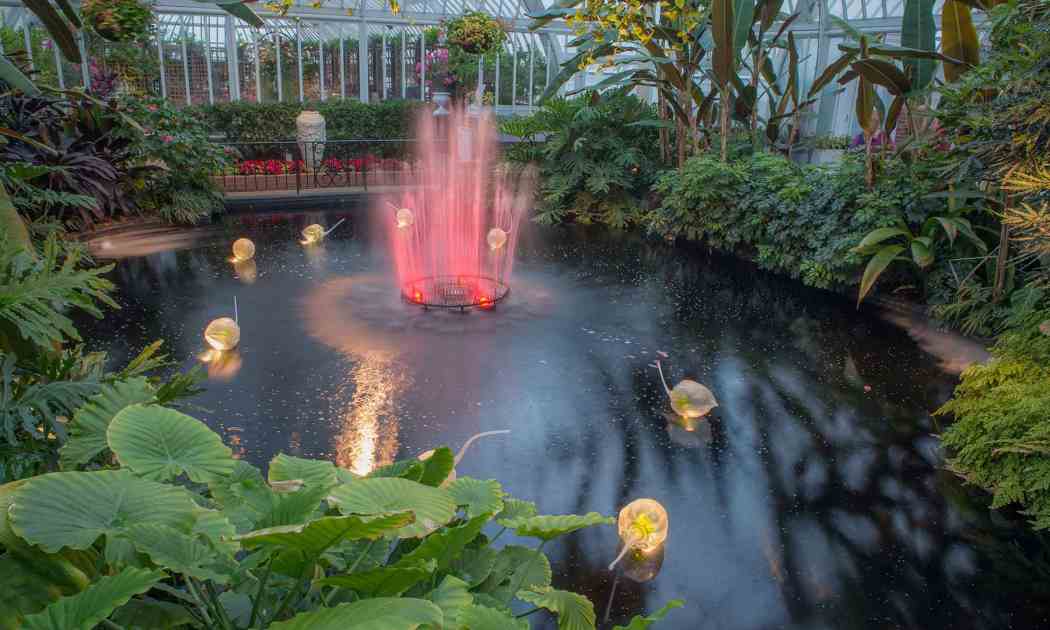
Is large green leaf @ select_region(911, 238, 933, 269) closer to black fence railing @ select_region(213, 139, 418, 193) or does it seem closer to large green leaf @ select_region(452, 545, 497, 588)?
large green leaf @ select_region(452, 545, 497, 588)

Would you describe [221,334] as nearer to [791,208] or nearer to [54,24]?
[54,24]

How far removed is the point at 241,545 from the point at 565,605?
0.61m

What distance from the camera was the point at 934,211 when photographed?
266 inches

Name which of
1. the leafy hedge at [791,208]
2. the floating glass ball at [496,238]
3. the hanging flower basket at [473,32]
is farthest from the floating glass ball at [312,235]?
the leafy hedge at [791,208]

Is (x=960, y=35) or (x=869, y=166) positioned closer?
(x=960, y=35)

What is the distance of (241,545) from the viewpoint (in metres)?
1.14

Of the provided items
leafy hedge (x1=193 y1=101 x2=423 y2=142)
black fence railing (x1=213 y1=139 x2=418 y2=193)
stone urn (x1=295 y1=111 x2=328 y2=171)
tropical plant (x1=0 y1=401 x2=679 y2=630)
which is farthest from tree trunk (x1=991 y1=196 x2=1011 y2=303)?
leafy hedge (x1=193 y1=101 x2=423 y2=142)

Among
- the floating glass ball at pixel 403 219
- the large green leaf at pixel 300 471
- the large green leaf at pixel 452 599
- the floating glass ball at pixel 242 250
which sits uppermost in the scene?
the large green leaf at pixel 300 471

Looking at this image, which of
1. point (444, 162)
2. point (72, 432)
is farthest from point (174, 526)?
point (444, 162)

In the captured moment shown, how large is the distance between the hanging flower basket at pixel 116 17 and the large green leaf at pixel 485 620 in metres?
3.92

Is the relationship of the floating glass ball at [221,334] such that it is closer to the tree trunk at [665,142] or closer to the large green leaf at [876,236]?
the large green leaf at [876,236]

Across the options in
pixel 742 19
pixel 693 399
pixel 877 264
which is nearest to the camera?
pixel 693 399

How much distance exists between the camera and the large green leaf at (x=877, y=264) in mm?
6410

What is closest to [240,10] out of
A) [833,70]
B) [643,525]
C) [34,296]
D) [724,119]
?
[34,296]
